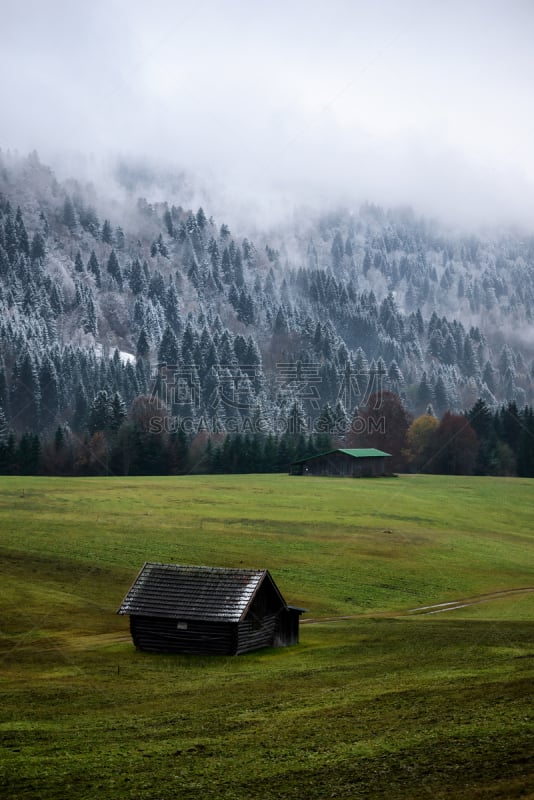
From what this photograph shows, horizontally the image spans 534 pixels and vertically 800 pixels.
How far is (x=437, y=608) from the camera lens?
2094 inches

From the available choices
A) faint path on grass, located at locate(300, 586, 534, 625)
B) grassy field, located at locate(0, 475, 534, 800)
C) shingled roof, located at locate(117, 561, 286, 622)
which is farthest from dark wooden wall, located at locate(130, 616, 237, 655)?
faint path on grass, located at locate(300, 586, 534, 625)

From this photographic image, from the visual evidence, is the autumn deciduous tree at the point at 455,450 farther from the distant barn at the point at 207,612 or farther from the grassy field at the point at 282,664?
the distant barn at the point at 207,612

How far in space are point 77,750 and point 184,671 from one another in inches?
581

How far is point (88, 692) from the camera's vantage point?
30.6 metres

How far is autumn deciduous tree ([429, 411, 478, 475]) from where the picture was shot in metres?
139

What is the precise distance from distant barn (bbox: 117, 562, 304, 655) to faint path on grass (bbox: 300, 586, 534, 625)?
6.32 m

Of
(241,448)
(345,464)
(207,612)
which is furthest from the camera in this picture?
(241,448)

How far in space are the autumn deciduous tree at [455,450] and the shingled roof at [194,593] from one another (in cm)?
9963

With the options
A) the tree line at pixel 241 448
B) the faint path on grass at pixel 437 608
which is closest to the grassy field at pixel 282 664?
the faint path on grass at pixel 437 608

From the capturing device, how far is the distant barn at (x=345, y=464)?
4860 inches

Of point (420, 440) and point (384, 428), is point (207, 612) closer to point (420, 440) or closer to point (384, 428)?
point (420, 440)

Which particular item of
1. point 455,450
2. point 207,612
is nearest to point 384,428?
point 455,450

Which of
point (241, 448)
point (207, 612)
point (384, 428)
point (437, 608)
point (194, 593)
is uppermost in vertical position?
point (384, 428)

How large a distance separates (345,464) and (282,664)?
285 ft
